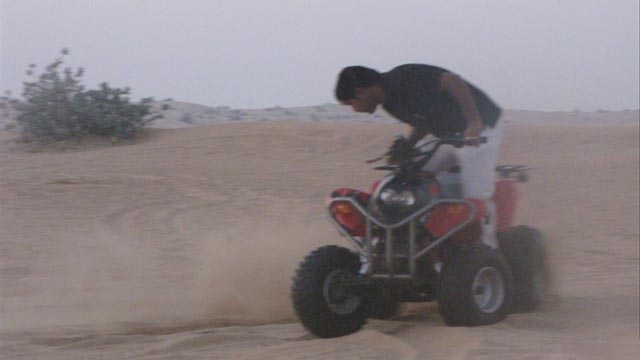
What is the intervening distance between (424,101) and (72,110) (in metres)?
16.5

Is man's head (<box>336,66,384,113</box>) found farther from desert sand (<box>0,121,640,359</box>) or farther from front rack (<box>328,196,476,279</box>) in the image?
desert sand (<box>0,121,640,359</box>)

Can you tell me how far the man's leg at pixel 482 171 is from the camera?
6.25m

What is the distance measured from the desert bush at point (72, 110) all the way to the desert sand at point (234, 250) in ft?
3.65

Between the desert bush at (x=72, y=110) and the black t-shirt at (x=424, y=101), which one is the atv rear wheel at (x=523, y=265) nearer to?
the black t-shirt at (x=424, y=101)

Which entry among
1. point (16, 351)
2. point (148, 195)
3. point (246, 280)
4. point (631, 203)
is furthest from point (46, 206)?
point (631, 203)

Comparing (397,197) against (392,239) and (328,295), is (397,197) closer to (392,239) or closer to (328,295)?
(392,239)

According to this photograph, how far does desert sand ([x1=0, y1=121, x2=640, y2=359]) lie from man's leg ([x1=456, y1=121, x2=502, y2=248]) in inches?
28.7

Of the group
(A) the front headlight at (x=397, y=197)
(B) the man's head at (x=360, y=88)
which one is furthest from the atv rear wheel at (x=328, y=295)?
(B) the man's head at (x=360, y=88)

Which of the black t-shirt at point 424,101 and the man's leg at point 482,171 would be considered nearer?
the black t-shirt at point 424,101

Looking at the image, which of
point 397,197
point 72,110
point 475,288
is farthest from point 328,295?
point 72,110

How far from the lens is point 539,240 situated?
23.0 ft

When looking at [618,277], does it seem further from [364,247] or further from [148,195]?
[148,195]

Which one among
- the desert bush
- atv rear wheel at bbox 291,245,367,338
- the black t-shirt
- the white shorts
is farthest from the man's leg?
the desert bush

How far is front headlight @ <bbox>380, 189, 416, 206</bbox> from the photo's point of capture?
236 inches
